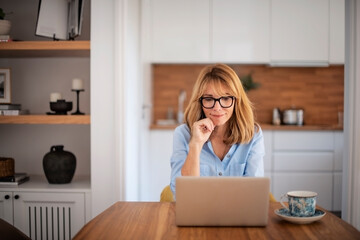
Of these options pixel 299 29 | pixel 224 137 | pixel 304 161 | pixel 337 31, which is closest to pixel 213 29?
pixel 299 29

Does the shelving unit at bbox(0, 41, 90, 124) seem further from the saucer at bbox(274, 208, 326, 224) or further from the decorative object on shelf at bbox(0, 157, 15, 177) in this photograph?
the saucer at bbox(274, 208, 326, 224)

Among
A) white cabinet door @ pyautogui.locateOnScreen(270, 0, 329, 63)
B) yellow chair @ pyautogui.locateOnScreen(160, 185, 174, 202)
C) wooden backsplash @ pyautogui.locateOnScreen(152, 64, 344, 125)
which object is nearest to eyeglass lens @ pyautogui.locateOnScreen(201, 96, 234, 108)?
yellow chair @ pyautogui.locateOnScreen(160, 185, 174, 202)

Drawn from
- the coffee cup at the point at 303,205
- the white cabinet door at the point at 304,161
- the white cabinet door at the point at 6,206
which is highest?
the coffee cup at the point at 303,205

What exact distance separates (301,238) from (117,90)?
1.79m

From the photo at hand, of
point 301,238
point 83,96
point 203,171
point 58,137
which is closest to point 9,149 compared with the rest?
point 58,137

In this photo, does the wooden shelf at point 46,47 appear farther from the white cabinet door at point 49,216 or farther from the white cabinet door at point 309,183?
the white cabinet door at point 309,183

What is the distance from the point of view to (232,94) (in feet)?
7.00

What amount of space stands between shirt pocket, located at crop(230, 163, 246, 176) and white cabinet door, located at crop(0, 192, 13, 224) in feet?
5.10

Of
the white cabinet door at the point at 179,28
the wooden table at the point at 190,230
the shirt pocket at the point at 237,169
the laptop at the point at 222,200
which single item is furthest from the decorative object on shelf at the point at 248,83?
the laptop at the point at 222,200

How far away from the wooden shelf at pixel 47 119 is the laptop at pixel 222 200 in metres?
1.61

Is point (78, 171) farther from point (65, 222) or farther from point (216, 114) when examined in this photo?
point (216, 114)

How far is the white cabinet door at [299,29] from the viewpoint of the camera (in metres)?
4.54

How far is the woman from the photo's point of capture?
2.07m

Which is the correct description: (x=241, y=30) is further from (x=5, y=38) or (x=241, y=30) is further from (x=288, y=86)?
(x=5, y=38)
